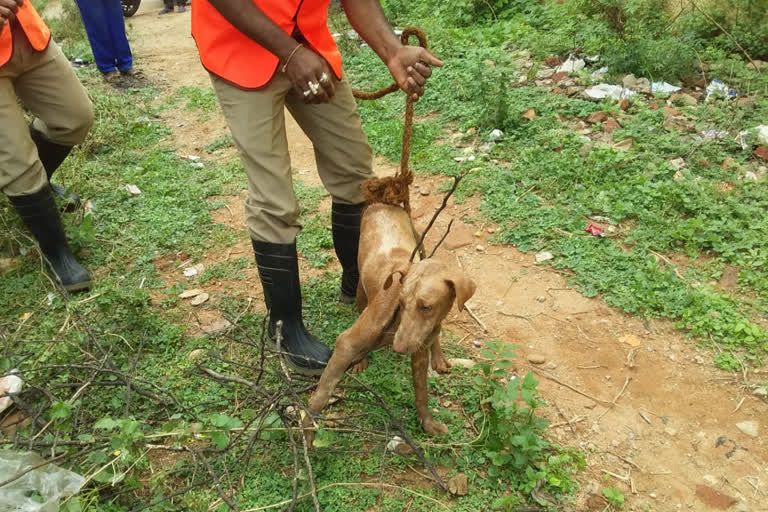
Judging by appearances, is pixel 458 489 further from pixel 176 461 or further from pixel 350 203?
pixel 350 203

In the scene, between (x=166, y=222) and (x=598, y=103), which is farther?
(x=598, y=103)

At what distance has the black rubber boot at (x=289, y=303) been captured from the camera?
2979 mm

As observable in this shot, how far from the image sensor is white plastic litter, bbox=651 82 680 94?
553 cm

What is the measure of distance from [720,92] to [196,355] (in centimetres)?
497

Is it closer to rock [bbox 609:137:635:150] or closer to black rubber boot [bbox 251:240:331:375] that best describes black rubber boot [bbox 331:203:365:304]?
black rubber boot [bbox 251:240:331:375]

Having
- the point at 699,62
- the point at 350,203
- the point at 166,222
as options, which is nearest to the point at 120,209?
the point at 166,222

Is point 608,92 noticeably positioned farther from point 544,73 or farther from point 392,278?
point 392,278

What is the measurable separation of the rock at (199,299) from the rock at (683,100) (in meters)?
4.46

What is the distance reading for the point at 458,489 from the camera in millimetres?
2549

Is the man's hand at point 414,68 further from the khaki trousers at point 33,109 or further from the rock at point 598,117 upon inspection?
the rock at point 598,117

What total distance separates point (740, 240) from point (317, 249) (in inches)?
114

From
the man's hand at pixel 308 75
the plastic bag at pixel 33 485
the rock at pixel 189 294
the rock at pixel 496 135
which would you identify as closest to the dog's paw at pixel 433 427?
the plastic bag at pixel 33 485

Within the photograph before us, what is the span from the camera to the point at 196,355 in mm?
3359

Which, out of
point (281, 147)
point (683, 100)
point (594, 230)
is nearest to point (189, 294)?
point (281, 147)
